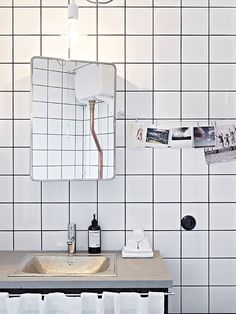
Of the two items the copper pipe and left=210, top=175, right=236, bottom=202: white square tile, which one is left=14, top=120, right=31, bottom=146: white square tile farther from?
left=210, top=175, right=236, bottom=202: white square tile

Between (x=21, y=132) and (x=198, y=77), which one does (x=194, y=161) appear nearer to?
(x=198, y=77)

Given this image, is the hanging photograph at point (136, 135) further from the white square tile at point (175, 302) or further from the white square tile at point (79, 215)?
the white square tile at point (175, 302)

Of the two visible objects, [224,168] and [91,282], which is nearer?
[91,282]

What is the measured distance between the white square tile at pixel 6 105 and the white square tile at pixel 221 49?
1.05 metres

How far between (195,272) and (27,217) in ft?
2.93

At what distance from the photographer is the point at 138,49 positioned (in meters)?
2.36

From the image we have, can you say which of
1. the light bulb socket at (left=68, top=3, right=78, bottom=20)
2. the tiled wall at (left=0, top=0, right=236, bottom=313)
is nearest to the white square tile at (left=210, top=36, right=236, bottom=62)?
the tiled wall at (left=0, top=0, right=236, bottom=313)

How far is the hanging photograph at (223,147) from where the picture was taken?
2.37m

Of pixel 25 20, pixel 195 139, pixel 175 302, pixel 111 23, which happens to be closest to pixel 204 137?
pixel 195 139

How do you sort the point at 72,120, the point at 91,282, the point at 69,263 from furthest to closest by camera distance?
the point at 72,120 → the point at 69,263 → the point at 91,282

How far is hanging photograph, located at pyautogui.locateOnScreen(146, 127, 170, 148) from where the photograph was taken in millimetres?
2365

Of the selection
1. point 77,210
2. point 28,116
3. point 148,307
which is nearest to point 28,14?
point 28,116

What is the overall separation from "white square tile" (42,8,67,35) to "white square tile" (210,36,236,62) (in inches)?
29.7

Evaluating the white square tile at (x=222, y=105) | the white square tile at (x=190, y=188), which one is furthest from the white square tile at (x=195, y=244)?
the white square tile at (x=222, y=105)
